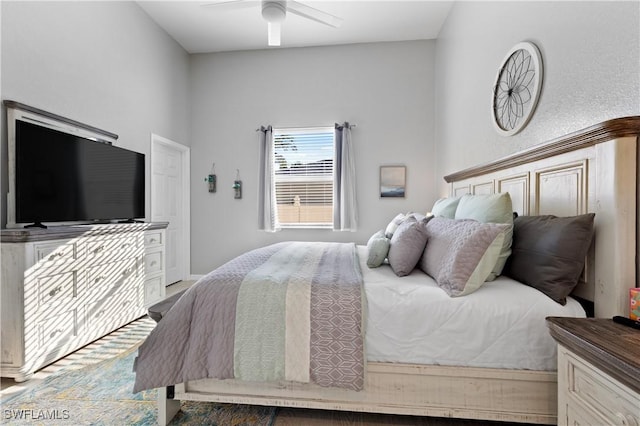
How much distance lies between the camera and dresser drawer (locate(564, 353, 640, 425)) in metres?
0.75

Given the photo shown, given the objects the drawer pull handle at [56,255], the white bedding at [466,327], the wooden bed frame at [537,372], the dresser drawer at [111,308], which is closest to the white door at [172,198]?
the dresser drawer at [111,308]

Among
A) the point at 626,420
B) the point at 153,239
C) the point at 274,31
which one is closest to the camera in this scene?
the point at 626,420

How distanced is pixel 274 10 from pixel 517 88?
6.36 feet

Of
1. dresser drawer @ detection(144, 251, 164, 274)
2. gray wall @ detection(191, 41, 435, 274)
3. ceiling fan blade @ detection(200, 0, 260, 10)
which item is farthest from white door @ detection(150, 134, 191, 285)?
ceiling fan blade @ detection(200, 0, 260, 10)

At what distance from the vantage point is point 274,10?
2.30 m

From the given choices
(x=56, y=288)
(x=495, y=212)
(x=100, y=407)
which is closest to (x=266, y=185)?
(x=56, y=288)

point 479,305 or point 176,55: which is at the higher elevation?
point 176,55

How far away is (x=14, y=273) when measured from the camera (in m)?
1.77

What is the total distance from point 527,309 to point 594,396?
0.36 metres

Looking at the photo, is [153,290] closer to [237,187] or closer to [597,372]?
[237,187]

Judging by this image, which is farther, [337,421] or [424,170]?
[424,170]

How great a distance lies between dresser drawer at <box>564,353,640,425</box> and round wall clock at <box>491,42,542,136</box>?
1500mm

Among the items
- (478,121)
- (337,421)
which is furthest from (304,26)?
(337,421)

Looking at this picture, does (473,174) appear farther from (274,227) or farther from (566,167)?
(274,227)
